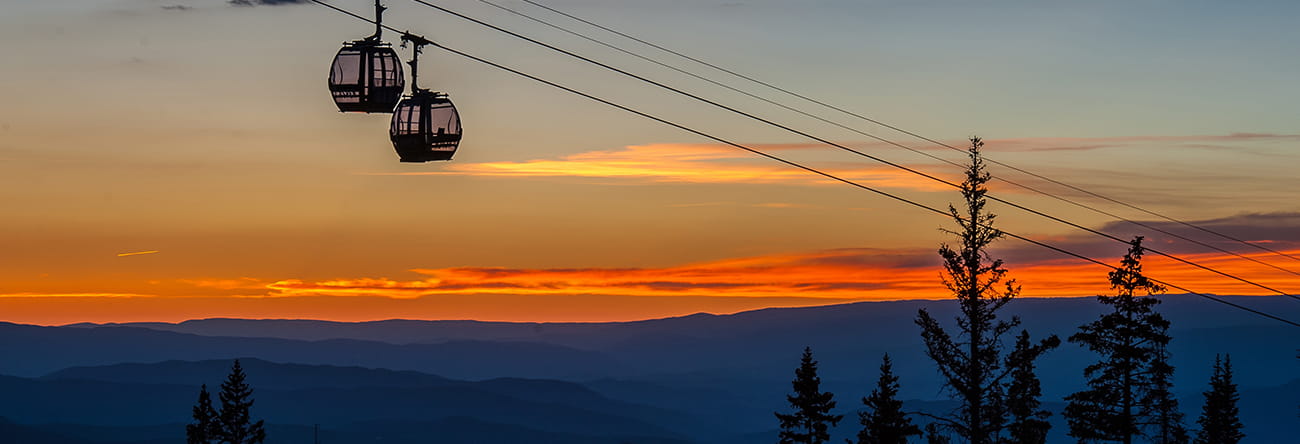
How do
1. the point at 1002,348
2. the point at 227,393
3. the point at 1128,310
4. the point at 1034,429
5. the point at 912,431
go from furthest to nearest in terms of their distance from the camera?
the point at 227,393 < the point at 912,431 < the point at 1128,310 < the point at 1034,429 < the point at 1002,348

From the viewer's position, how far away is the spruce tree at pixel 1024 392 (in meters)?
39.5

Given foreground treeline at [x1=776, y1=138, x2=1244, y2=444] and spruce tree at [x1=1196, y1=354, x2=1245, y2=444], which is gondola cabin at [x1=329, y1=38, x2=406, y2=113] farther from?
spruce tree at [x1=1196, y1=354, x2=1245, y2=444]

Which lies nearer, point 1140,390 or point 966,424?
point 966,424

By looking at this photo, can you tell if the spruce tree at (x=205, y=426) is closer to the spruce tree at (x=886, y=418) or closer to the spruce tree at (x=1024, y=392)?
the spruce tree at (x=886, y=418)

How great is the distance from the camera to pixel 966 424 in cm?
3981

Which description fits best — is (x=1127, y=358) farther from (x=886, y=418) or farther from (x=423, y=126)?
(x=423, y=126)

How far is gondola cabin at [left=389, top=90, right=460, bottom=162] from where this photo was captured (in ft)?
108

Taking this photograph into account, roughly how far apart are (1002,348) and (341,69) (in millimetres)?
19477

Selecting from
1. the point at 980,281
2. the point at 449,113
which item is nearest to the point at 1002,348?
the point at 980,281

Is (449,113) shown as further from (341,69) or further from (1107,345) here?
(1107,345)

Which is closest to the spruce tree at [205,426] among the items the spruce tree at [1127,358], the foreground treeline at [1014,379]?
the foreground treeline at [1014,379]

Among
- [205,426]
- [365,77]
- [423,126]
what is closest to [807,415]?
[423,126]

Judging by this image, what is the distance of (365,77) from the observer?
31.7 m

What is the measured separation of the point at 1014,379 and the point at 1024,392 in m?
1.92
